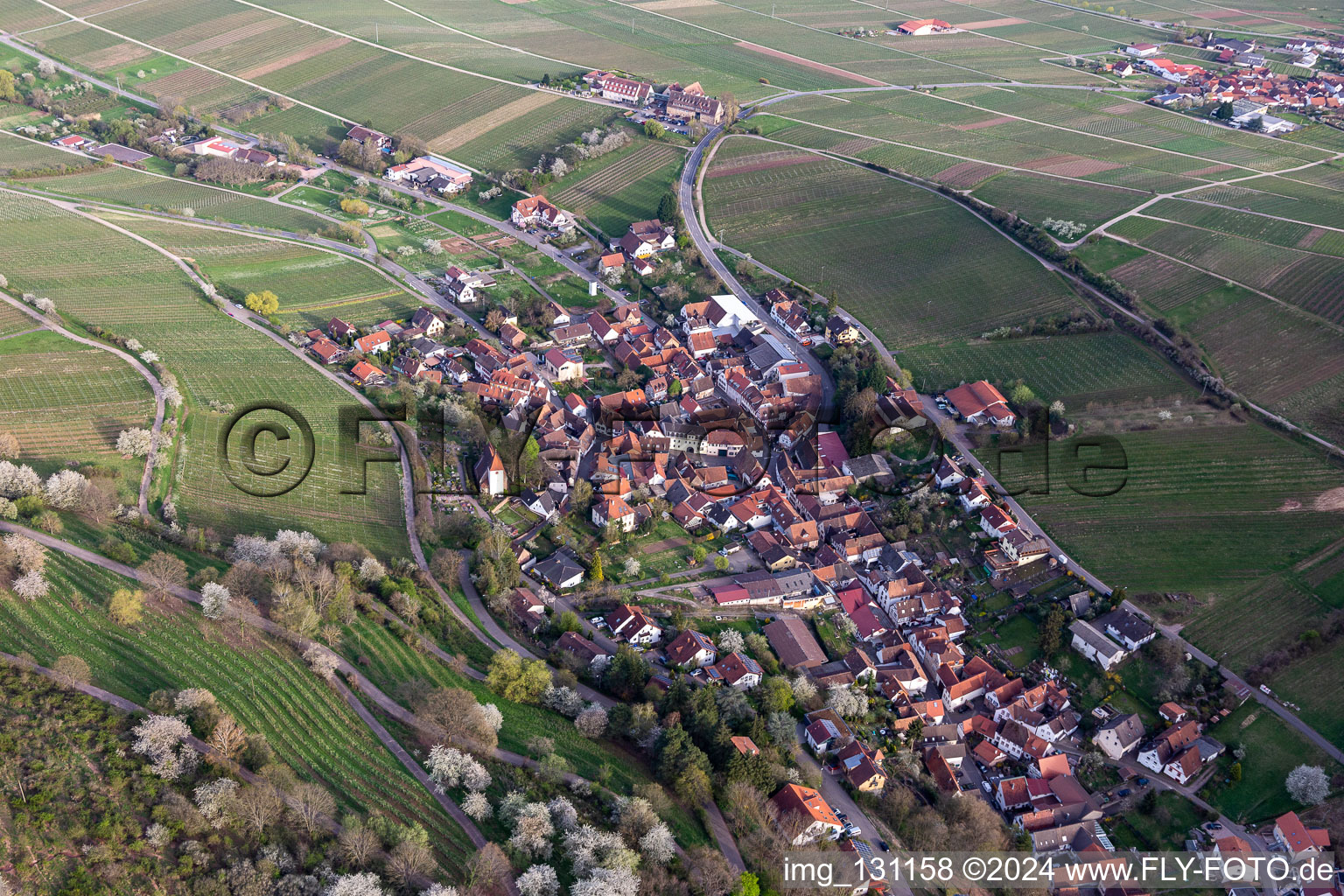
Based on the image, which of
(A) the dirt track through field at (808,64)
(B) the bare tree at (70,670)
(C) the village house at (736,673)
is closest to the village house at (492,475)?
(C) the village house at (736,673)

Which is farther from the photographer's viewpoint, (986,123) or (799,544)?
(986,123)

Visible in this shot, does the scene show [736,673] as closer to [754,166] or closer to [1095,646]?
[1095,646]

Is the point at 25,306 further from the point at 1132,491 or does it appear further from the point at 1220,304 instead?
the point at 1220,304

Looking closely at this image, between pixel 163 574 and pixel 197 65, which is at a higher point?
pixel 197 65

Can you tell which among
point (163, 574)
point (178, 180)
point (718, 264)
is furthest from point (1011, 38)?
point (163, 574)

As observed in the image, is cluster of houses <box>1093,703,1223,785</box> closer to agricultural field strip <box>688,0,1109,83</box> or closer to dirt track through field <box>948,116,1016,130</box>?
dirt track through field <box>948,116,1016,130</box>

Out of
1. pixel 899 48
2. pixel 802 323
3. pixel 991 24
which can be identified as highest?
pixel 991 24

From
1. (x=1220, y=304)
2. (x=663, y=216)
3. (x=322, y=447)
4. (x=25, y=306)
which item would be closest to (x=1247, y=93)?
(x=1220, y=304)
